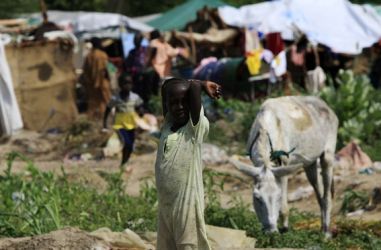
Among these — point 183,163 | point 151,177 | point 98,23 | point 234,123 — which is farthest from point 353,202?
point 98,23

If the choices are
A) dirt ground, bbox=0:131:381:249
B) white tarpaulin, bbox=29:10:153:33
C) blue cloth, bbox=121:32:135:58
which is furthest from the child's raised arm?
white tarpaulin, bbox=29:10:153:33

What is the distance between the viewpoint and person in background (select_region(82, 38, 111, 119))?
17.6 meters

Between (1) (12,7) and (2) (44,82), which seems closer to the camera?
(2) (44,82)

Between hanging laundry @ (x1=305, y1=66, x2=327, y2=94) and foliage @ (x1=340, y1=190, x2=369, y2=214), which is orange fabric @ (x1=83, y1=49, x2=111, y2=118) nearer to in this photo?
hanging laundry @ (x1=305, y1=66, x2=327, y2=94)

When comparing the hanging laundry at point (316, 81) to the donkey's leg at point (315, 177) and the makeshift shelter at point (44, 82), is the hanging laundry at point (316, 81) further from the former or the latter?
the donkey's leg at point (315, 177)

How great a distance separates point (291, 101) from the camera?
9023 mm

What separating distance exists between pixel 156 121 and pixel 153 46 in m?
2.62

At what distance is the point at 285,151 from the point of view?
327 inches

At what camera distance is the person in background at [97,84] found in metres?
17.6

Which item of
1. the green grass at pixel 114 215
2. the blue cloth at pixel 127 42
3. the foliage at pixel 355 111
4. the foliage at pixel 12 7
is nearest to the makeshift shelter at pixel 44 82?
the blue cloth at pixel 127 42

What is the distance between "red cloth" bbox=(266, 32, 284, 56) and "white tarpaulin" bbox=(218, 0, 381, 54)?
0.52 ft

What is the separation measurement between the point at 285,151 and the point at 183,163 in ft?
10.6

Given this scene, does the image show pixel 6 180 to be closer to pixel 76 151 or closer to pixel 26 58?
pixel 76 151

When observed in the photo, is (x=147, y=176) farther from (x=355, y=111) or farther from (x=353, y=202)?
(x=355, y=111)
